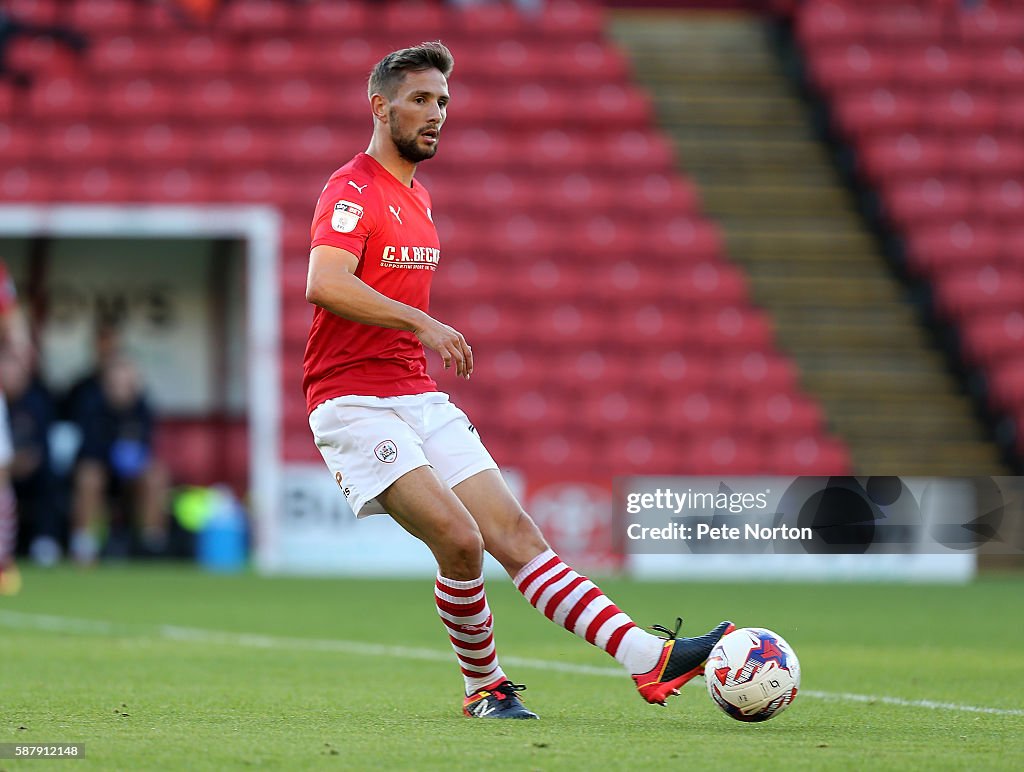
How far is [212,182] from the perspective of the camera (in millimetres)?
16344

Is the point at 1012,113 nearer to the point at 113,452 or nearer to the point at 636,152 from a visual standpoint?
the point at 636,152

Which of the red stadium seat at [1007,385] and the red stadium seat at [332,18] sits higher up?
the red stadium seat at [332,18]

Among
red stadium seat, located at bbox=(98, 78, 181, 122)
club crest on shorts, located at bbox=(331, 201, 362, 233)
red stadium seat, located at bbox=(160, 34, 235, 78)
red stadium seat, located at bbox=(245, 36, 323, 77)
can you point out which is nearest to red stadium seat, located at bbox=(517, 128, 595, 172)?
red stadium seat, located at bbox=(245, 36, 323, 77)

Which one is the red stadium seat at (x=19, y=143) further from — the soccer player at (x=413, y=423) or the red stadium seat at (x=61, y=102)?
the soccer player at (x=413, y=423)

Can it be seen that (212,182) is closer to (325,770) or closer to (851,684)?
(851,684)

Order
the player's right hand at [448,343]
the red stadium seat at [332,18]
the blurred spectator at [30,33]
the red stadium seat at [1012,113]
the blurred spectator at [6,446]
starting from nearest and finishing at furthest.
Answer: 1. the player's right hand at [448,343]
2. the blurred spectator at [6,446]
3. the blurred spectator at [30,33]
4. the red stadium seat at [332,18]
5. the red stadium seat at [1012,113]

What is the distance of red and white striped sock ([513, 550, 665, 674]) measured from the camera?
5031 mm

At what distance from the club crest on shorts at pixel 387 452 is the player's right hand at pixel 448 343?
0.35 metres

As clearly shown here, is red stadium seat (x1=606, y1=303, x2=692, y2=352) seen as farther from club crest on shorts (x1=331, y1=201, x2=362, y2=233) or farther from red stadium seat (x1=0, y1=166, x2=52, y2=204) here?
club crest on shorts (x1=331, y1=201, x2=362, y2=233)

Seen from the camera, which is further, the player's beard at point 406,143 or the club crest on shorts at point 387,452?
the player's beard at point 406,143

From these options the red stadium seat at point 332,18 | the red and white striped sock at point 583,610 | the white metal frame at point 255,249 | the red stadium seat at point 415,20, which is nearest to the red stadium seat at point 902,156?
the red stadium seat at point 415,20

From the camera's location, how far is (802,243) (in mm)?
17469

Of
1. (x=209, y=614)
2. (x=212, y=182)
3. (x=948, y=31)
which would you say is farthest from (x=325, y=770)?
(x=948, y=31)

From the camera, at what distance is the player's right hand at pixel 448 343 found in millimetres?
4785
